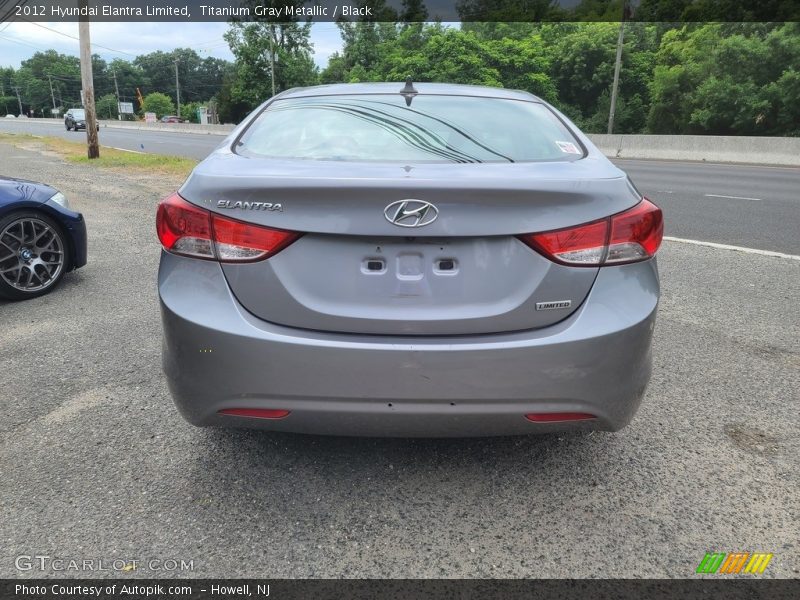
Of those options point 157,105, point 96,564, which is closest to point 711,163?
point 96,564

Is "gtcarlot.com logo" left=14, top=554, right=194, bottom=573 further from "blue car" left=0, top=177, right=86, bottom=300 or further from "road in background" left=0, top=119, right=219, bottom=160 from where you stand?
"road in background" left=0, top=119, right=219, bottom=160

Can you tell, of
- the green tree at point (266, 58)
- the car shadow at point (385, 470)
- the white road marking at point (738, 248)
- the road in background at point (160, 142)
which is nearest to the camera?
the car shadow at point (385, 470)

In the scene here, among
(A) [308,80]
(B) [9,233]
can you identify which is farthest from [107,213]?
(A) [308,80]

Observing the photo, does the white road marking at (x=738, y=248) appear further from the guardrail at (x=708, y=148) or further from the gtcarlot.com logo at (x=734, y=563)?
the guardrail at (x=708, y=148)

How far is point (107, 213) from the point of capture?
9.26 meters

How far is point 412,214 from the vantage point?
2123mm

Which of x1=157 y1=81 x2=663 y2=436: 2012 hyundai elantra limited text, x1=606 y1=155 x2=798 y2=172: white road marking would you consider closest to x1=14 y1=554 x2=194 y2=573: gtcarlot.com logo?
x1=157 y1=81 x2=663 y2=436: 2012 hyundai elantra limited text

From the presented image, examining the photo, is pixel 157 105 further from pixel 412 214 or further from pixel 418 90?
pixel 412 214

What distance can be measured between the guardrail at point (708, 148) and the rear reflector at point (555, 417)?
22.5 metres

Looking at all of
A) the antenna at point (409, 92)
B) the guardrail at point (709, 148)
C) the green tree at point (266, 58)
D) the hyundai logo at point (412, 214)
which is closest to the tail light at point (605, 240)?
the hyundai logo at point (412, 214)

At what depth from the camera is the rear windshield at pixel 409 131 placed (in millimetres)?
2635

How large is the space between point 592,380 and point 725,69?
46671 millimetres

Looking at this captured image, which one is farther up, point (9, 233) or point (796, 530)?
point (9, 233)

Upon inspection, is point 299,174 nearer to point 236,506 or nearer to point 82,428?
point 236,506
